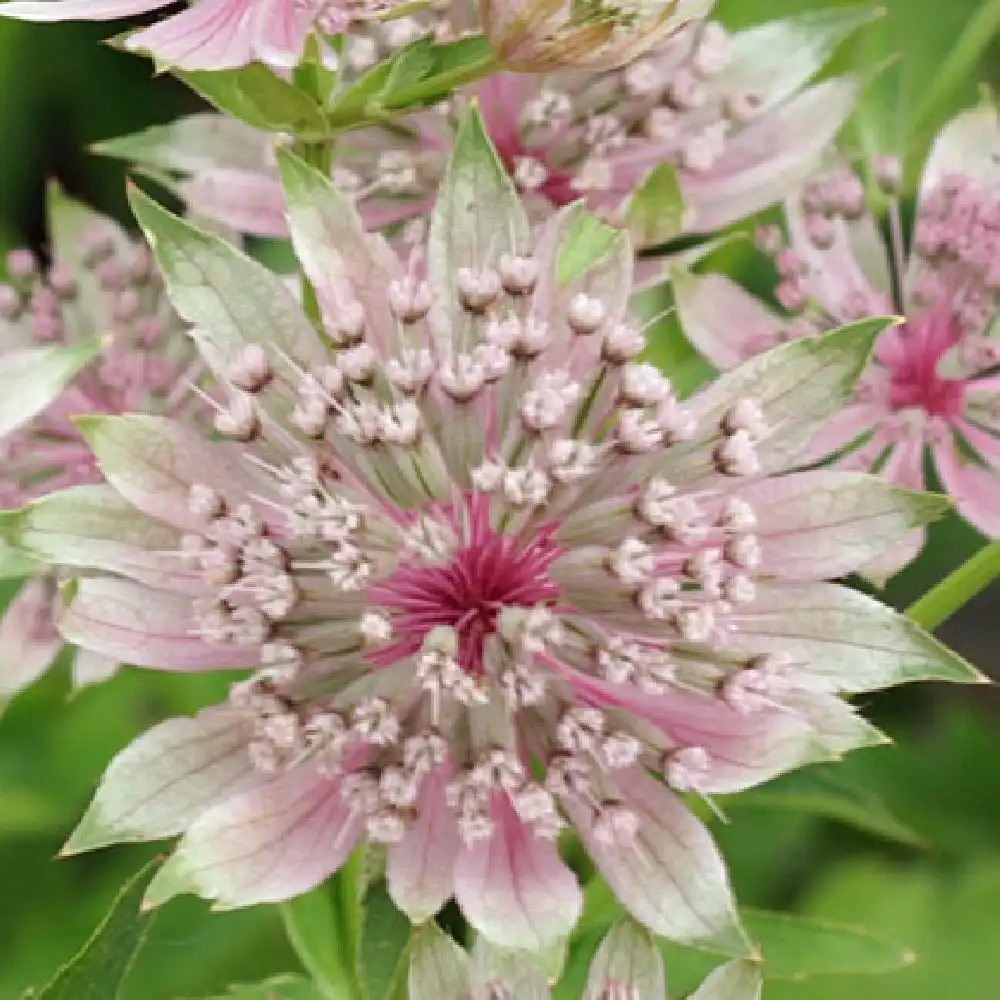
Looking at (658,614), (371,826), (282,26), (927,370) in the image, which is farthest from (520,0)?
(927,370)

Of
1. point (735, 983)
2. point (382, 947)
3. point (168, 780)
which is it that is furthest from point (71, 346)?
point (735, 983)

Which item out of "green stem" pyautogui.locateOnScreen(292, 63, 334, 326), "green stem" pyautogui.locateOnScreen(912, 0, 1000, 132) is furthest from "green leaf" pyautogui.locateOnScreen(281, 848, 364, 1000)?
"green stem" pyautogui.locateOnScreen(912, 0, 1000, 132)

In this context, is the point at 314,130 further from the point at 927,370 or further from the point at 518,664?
the point at 927,370

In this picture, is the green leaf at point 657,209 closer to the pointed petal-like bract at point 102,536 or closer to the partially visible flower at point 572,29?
the partially visible flower at point 572,29

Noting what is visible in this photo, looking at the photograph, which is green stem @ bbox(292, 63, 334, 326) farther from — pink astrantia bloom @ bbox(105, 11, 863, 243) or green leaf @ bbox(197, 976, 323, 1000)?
green leaf @ bbox(197, 976, 323, 1000)

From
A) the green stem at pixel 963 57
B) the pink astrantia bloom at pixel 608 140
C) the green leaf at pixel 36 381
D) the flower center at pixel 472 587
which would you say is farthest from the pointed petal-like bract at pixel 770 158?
the green leaf at pixel 36 381

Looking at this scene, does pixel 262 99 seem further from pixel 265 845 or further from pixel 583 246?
pixel 265 845

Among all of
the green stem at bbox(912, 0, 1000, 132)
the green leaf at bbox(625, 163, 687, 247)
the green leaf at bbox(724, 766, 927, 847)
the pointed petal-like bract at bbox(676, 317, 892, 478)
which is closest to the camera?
the pointed petal-like bract at bbox(676, 317, 892, 478)
